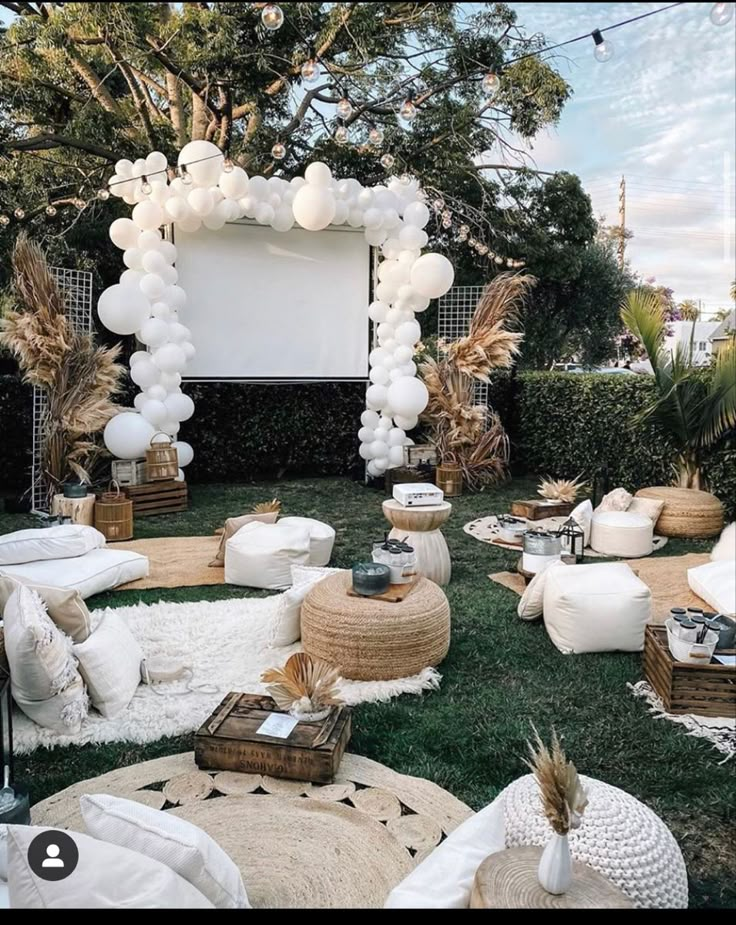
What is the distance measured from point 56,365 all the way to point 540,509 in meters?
4.19

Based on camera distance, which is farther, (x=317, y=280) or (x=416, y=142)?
(x=416, y=142)

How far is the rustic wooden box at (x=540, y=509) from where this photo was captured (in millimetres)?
6215

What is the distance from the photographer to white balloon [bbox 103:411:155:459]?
248 inches

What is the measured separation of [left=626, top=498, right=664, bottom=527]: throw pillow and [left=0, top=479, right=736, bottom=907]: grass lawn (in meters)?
2.16

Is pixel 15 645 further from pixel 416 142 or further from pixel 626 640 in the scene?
pixel 416 142

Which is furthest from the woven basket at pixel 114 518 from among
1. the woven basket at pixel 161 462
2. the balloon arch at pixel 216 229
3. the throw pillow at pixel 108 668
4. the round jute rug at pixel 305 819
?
the round jute rug at pixel 305 819

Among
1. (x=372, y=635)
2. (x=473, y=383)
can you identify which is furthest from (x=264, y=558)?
(x=473, y=383)

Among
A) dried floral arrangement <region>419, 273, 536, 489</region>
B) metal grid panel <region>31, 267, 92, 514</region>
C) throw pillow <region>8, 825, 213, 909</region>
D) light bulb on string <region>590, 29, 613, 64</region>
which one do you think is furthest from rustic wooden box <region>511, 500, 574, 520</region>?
throw pillow <region>8, 825, 213, 909</region>

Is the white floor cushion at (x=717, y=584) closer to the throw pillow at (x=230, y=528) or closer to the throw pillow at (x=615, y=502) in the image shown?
the throw pillow at (x=615, y=502)

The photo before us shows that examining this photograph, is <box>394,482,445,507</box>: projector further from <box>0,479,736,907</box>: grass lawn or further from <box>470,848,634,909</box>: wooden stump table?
<box>470,848,634,909</box>: wooden stump table

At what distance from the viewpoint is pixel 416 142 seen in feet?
29.6

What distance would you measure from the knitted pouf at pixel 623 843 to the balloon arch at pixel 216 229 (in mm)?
5155

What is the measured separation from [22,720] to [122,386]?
4.99m

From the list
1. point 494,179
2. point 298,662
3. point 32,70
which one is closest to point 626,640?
point 298,662
